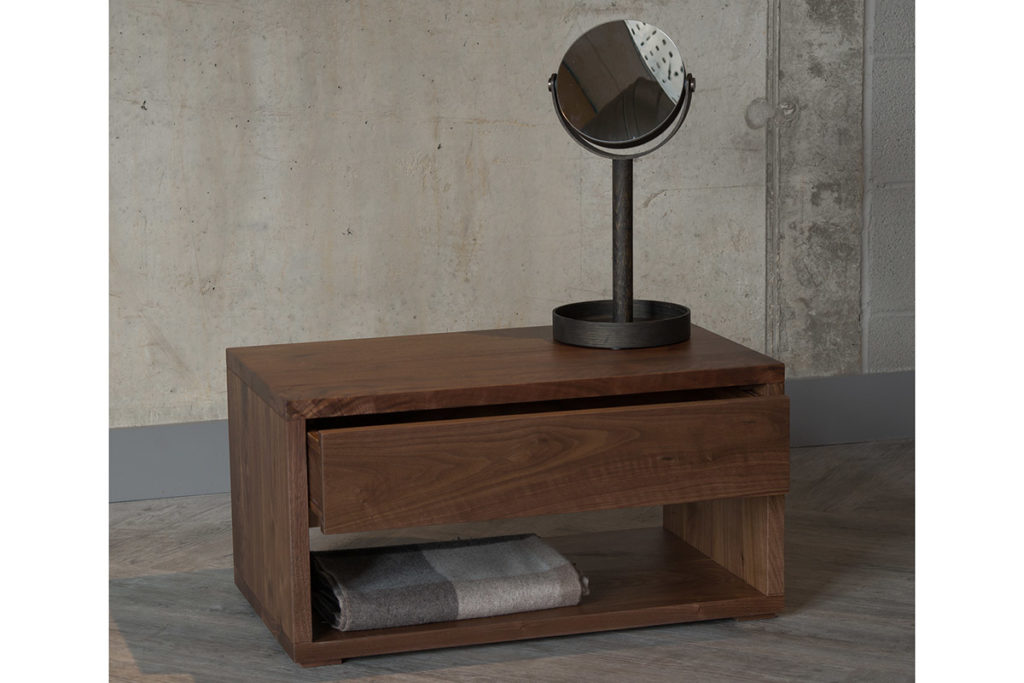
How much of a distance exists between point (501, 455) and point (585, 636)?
1.04ft

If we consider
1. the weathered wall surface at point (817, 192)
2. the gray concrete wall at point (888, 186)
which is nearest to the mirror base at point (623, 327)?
the weathered wall surface at point (817, 192)

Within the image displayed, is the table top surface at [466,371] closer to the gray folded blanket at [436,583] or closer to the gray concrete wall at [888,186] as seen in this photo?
the gray folded blanket at [436,583]

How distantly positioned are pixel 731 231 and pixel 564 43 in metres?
0.53

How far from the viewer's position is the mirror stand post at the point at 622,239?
1.77 metres

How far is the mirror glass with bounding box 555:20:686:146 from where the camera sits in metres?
1.74

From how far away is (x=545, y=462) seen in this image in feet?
5.11

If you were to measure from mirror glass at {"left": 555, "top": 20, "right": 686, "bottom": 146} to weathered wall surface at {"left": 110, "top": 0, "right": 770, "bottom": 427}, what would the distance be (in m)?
0.71

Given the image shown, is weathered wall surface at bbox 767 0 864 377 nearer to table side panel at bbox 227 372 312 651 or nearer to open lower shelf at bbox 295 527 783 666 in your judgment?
open lower shelf at bbox 295 527 783 666

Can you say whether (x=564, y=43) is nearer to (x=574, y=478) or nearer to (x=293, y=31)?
(x=293, y=31)

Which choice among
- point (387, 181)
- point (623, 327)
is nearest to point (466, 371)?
point (623, 327)

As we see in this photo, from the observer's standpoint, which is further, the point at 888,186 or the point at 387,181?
the point at 888,186

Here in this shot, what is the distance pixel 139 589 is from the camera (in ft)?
6.21

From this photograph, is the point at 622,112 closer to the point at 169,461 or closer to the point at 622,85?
the point at 622,85
